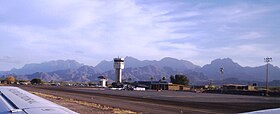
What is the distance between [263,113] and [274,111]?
0.12m

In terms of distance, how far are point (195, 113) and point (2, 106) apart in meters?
25.1

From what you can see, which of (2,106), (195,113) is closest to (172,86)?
(195,113)

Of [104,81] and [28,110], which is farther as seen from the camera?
[104,81]

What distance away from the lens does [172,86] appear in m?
156

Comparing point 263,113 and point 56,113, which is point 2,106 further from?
point 263,113

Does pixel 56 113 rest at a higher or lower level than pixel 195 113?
higher

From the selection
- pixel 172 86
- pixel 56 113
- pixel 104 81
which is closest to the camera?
pixel 56 113

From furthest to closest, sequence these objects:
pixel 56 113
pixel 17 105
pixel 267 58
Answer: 1. pixel 267 58
2. pixel 17 105
3. pixel 56 113

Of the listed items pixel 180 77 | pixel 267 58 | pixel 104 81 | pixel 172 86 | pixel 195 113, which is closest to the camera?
pixel 195 113

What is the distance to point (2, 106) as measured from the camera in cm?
564

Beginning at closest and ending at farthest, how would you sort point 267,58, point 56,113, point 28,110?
point 56,113, point 28,110, point 267,58

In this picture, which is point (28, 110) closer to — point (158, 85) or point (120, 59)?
point (158, 85)

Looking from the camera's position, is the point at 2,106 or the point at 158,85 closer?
the point at 2,106

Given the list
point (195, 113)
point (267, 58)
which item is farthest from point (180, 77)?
point (195, 113)
